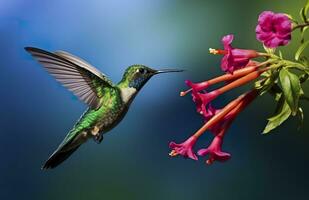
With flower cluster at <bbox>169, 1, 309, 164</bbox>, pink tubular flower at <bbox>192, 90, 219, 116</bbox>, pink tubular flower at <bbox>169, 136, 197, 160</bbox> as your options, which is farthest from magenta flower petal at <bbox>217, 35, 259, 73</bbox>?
pink tubular flower at <bbox>169, 136, 197, 160</bbox>

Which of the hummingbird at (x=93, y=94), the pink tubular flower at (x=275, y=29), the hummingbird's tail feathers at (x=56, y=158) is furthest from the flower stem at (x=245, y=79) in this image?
the hummingbird's tail feathers at (x=56, y=158)

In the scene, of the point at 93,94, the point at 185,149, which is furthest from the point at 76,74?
the point at 185,149

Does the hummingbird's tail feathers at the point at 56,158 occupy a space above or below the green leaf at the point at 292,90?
below

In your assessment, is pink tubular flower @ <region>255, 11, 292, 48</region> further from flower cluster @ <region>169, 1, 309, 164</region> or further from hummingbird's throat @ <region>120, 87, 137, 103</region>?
hummingbird's throat @ <region>120, 87, 137, 103</region>

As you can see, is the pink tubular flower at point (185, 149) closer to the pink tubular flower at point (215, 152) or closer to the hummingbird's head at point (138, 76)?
the pink tubular flower at point (215, 152)

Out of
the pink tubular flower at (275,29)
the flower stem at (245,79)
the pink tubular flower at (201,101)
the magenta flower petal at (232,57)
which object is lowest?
the pink tubular flower at (201,101)

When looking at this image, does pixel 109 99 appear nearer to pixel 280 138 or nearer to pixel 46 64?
pixel 46 64
